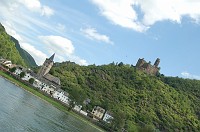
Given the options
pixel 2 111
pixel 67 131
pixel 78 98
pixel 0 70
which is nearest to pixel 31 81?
pixel 0 70

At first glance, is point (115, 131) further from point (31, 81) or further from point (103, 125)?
point (31, 81)

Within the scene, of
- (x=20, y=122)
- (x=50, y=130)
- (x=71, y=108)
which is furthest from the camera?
(x=71, y=108)

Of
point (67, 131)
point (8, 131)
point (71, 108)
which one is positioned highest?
point (71, 108)

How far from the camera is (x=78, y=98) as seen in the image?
166m

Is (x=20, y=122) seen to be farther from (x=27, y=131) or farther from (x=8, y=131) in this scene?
(x=8, y=131)

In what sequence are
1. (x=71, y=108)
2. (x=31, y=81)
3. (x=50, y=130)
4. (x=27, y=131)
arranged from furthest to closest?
(x=31, y=81), (x=71, y=108), (x=50, y=130), (x=27, y=131)

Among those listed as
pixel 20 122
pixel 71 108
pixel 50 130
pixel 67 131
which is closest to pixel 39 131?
pixel 20 122

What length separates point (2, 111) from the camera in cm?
6925

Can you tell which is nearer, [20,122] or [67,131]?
[20,122]

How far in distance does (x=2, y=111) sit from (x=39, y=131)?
7.91 metres

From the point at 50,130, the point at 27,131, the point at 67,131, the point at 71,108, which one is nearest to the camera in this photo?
the point at 27,131

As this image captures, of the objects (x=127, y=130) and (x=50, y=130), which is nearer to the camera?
(x=50, y=130)

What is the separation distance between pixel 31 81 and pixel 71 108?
35.2 meters

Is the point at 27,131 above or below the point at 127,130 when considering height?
below
